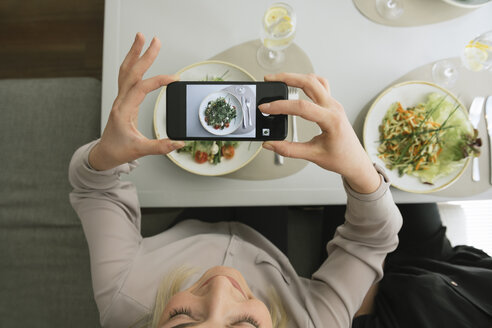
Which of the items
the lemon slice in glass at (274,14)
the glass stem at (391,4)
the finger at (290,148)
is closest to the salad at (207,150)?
the finger at (290,148)

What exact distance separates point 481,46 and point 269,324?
0.97 m

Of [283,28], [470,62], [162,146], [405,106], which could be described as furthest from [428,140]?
[162,146]

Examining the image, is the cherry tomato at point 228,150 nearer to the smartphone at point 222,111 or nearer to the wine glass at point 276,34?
the smartphone at point 222,111

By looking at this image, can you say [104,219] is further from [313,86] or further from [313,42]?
[313,42]

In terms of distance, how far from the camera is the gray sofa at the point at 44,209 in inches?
46.3

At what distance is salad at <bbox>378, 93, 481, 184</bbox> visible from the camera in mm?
907

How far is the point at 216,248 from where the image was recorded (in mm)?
1022

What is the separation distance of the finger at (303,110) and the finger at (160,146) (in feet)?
0.63

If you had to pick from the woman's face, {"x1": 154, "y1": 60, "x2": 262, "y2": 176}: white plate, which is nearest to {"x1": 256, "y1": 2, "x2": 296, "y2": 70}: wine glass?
{"x1": 154, "y1": 60, "x2": 262, "y2": 176}: white plate

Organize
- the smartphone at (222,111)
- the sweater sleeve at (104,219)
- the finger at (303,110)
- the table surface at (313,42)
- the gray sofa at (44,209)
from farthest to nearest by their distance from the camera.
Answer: the gray sofa at (44,209) < the table surface at (313,42) < the sweater sleeve at (104,219) < the smartphone at (222,111) < the finger at (303,110)

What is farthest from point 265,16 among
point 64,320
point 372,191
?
point 64,320

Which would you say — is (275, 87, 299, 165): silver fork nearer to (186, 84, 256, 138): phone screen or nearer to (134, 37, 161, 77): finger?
(186, 84, 256, 138): phone screen

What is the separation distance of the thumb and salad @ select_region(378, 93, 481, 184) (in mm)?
599

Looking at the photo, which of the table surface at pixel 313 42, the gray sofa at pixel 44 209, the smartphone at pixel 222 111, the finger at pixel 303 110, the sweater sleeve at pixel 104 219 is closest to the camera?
the finger at pixel 303 110
